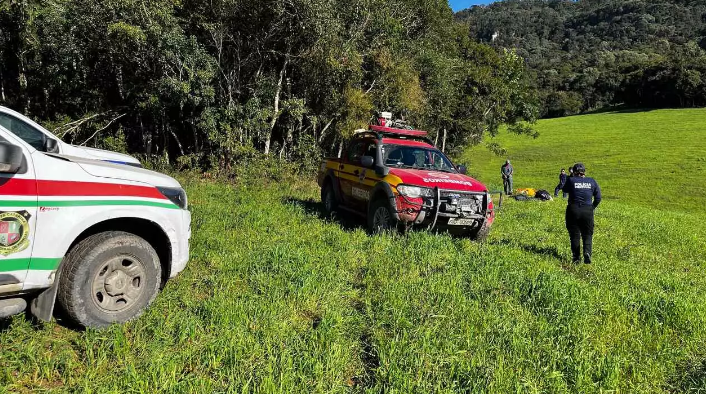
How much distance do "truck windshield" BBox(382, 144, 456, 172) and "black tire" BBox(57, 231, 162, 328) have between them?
4.91m

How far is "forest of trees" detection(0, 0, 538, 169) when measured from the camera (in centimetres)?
1360

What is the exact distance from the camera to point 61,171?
3.26 metres

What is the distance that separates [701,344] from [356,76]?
14.2 m

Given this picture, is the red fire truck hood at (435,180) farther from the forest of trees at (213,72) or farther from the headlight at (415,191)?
the forest of trees at (213,72)

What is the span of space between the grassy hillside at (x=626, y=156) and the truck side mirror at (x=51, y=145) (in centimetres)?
2290

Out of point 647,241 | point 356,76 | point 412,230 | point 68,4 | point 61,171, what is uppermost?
point 68,4

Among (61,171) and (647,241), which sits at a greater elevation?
(61,171)

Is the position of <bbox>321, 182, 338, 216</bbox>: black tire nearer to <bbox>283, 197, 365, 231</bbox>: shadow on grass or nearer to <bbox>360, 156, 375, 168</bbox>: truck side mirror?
<bbox>283, 197, 365, 231</bbox>: shadow on grass

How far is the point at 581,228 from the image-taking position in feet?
23.7

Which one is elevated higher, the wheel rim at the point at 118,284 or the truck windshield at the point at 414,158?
the truck windshield at the point at 414,158

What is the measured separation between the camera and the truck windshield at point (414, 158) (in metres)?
7.96

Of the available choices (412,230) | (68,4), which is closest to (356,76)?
(68,4)

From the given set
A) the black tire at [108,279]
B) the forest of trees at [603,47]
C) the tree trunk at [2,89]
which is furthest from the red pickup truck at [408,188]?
the forest of trees at [603,47]

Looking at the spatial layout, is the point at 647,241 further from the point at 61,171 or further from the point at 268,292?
the point at 61,171
